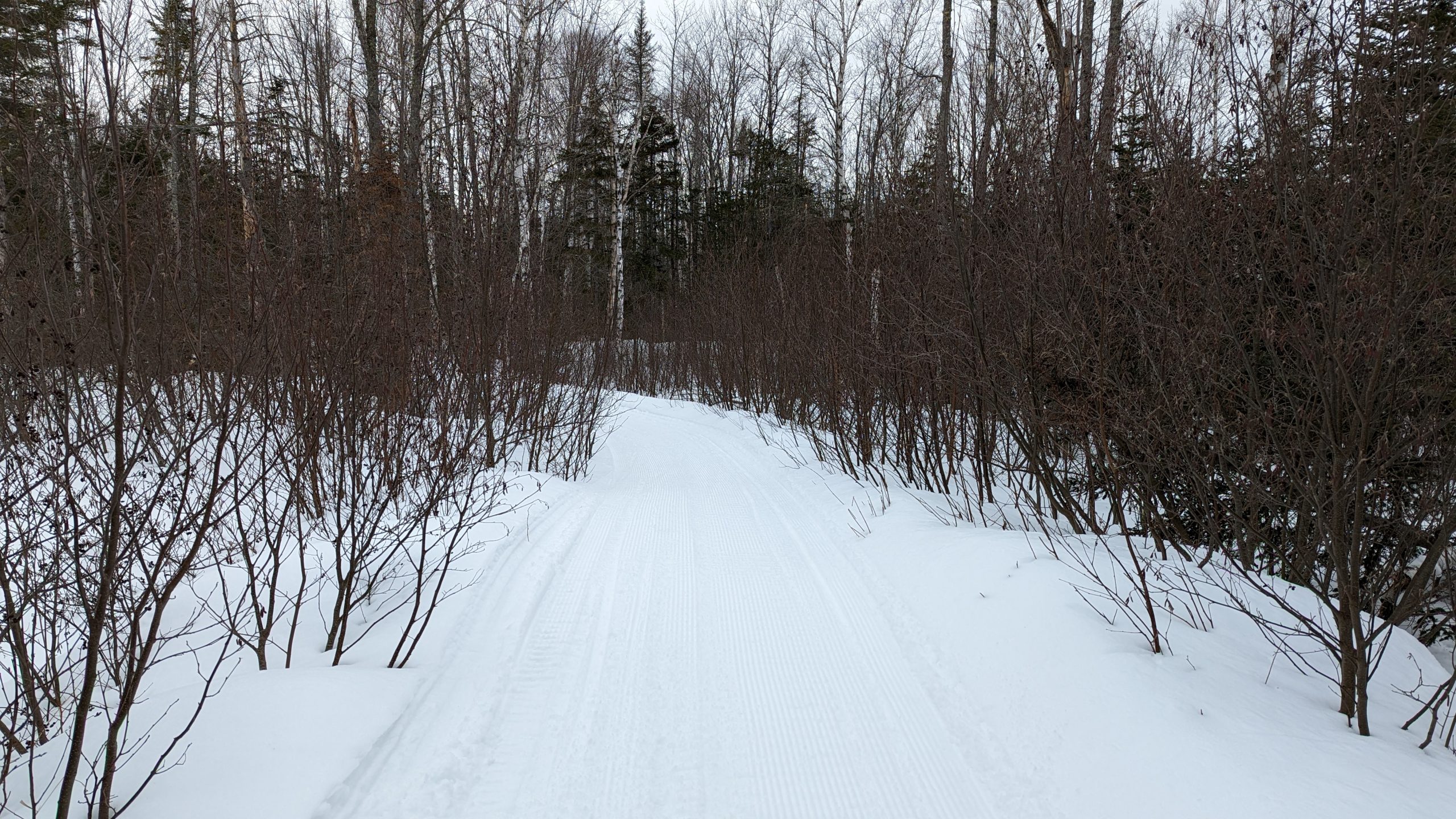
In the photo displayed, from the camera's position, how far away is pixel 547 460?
9531mm

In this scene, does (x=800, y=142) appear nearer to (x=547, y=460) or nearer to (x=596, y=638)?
(x=547, y=460)

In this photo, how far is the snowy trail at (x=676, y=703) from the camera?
2703 mm

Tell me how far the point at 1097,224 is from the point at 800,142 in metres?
24.2

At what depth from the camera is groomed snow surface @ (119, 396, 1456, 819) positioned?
2541 mm

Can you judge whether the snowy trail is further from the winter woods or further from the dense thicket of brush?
the dense thicket of brush

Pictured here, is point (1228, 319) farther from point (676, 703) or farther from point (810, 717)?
point (676, 703)

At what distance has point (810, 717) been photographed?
3.32 meters

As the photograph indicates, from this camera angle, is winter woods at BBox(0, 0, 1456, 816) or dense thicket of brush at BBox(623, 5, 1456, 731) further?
dense thicket of brush at BBox(623, 5, 1456, 731)

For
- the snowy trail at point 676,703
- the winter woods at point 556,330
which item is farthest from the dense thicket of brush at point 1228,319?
the snowy trail at point 676,703

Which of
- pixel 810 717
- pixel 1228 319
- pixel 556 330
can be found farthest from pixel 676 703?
pixel 556 330

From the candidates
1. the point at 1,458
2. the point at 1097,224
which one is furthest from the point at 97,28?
the point at 1097,224

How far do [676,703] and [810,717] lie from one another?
0.62 m

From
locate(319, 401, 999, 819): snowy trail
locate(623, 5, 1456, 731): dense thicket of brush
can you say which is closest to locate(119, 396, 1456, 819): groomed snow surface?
locate(319, 401, 999, 819): snowy trail

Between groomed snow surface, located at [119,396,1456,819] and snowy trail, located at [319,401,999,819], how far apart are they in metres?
0.01
